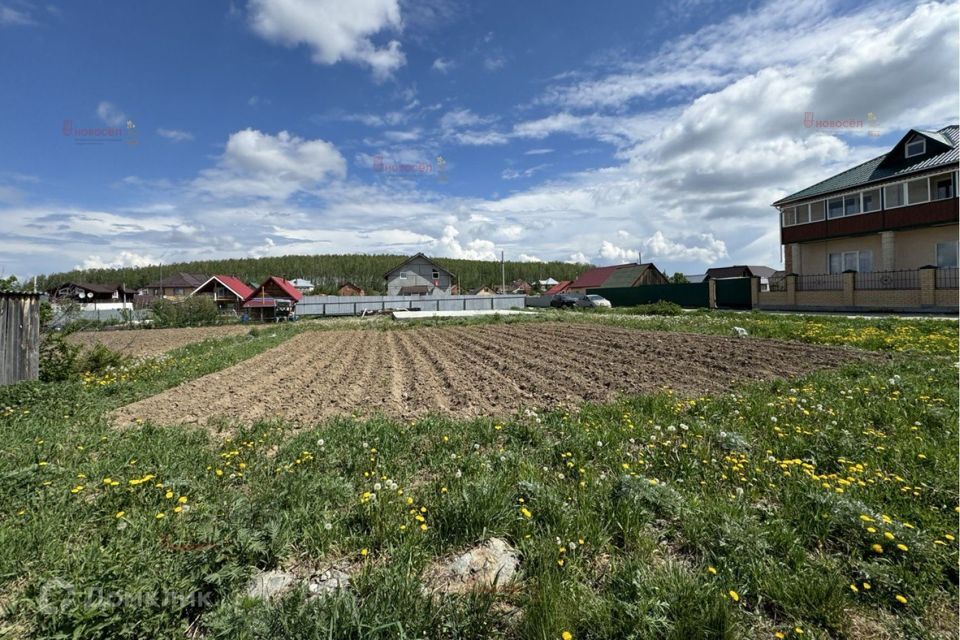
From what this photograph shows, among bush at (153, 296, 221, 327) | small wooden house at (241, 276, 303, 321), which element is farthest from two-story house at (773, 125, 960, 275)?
bush at (153, 296, 221, 327)

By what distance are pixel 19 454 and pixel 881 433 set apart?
880cm

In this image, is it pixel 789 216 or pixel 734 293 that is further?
pixel 734 293

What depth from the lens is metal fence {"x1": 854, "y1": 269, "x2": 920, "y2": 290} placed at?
2194 cm

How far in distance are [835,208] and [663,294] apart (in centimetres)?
1293

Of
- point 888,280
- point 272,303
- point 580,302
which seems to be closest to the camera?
point 888,280

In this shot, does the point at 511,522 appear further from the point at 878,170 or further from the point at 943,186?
the point at 878,170

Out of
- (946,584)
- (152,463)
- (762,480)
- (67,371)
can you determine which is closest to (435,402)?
(152,463)

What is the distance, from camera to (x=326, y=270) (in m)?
112

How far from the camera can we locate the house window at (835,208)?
90.8 ft

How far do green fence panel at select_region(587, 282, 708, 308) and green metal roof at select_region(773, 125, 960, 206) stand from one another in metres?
8.25

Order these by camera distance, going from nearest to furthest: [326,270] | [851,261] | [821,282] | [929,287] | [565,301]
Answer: [929,287]
[821,282]
[851,261]
[565,301]
[326,270]

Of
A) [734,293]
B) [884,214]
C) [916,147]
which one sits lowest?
[734,293]

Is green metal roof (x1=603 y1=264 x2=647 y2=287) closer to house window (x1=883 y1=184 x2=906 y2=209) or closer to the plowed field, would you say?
house window (x1=883 y1=184 x2=906 y2=209)

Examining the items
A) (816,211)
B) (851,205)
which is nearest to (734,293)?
(816,211)
